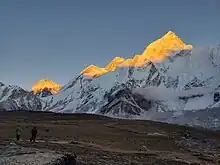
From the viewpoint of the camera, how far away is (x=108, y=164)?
39.9m

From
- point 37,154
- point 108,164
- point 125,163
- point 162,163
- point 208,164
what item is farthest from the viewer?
point 208,164

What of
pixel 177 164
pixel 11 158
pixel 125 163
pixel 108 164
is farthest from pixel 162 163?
pixel 11 158

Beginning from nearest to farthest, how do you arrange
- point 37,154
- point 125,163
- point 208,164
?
point 37,154 < point 125,163 < point 208,164

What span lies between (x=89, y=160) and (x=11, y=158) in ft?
52.7

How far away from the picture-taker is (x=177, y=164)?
157 feet

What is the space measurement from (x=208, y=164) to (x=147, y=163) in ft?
32.4

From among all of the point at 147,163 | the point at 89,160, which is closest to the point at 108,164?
the point at 89,160

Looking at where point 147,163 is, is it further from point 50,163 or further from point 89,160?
point 50,163

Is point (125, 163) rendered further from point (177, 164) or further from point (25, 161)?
point (25, 161)

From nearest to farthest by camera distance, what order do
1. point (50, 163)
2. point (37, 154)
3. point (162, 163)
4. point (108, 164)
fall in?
point (50, 163) → point (37, 154) → point (108, 164) → point (162, 163)

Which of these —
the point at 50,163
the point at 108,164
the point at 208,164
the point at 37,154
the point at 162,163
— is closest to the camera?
Result: the point at 50,163

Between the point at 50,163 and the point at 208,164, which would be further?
the point at 208,164

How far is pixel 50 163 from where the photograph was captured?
24188 millimetres

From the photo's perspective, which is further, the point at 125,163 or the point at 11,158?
the point at 125,163
